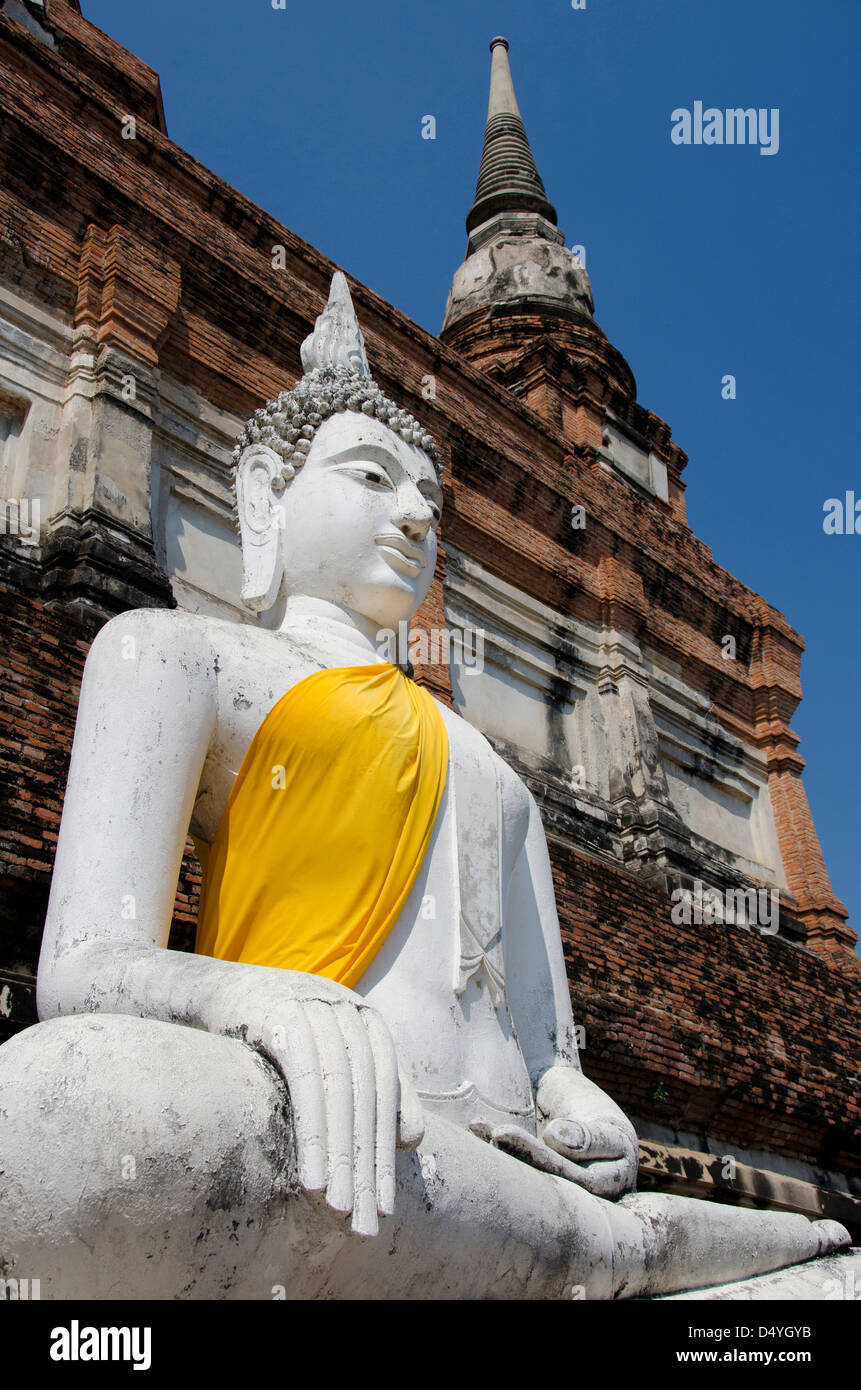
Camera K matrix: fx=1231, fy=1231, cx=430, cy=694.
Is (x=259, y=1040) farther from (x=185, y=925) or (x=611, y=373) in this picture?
(x=611, y=373)

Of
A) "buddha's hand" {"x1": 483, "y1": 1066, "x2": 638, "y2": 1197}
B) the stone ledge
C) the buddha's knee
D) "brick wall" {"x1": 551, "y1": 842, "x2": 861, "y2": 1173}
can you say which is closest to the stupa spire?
"brick wall" {"x1": 551, "y1": 842, "x2": 861, "y2": 1173}

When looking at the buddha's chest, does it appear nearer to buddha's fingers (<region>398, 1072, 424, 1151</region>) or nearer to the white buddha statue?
the white buddha statue

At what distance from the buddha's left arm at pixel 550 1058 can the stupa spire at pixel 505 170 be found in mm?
19686

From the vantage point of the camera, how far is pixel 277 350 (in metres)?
9.51

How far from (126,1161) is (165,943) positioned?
1.02 metres

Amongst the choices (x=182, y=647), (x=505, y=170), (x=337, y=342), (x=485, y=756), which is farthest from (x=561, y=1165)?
(x=505, y=170)

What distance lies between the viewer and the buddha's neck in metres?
→ 3.60

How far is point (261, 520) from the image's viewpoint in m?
3.90

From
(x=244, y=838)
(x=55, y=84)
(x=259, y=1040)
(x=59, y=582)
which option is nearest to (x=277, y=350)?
(x=55, y=84)

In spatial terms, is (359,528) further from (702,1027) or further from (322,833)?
(702,1027)

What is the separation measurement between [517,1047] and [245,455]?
83.8 inches
